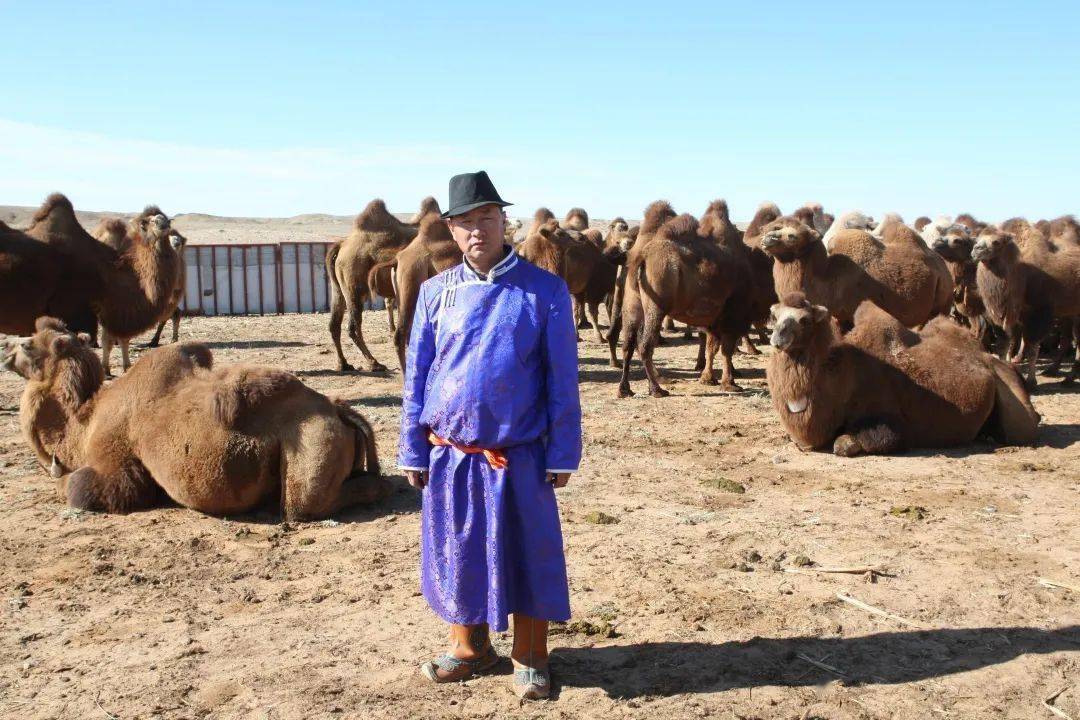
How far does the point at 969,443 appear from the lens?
28.2ft

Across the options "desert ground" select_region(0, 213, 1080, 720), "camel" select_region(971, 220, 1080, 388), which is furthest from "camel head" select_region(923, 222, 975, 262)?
"desert ground" select_region(0, 213, 1080, 720)

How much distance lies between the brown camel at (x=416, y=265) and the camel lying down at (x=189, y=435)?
509 centimetres

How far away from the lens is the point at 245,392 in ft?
20.6

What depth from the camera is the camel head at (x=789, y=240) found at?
11.3 m

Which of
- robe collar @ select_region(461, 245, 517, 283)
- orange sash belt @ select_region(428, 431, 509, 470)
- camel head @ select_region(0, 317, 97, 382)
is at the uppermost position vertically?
robe collar @ select_region(461, 245, 517, 283)

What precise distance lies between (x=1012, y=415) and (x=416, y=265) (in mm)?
6795

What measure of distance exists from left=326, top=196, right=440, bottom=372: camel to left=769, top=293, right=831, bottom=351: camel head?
21.2 ft

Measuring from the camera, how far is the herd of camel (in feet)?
20.7

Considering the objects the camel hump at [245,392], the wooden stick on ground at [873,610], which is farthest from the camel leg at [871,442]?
the camel hump at [245,392]

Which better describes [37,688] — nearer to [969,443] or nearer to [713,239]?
[969,443]

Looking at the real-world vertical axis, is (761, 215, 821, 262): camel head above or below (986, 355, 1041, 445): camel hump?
above

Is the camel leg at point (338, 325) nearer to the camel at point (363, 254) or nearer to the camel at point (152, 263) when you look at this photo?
the camel at point (363, 254)

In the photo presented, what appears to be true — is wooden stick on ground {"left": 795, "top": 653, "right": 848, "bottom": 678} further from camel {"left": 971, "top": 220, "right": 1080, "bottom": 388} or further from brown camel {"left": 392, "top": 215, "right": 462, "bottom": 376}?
camel {"left": 971, "top": 220, "right": 1080, "bottom": 388}

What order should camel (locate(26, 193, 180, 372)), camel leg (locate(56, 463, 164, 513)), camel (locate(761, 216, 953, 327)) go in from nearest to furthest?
1. camel leg (locate(56, 463, 164, 513))
2. camel (locate(761, 216, 953, 327))
3. camel (locate(26, 193, 180, 372))
